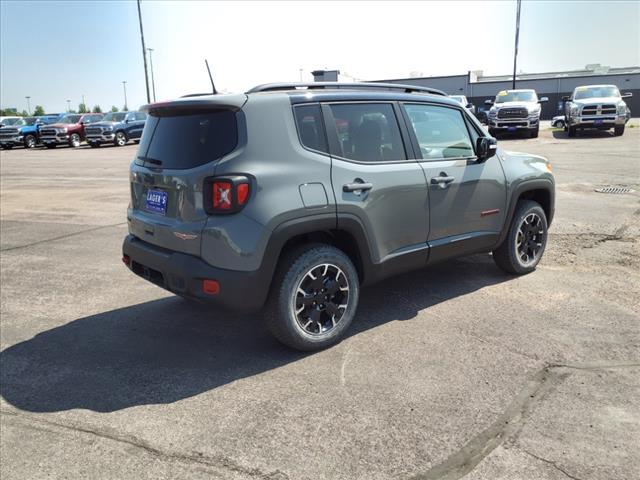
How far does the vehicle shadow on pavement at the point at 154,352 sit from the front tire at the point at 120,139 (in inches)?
1074

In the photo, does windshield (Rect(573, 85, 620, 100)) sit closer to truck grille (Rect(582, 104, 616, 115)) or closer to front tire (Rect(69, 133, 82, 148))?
Result: truck grille (Rect(582, 104, 616, 115))

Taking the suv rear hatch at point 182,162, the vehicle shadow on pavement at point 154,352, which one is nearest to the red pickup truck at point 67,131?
the vehicle shadow on pavement at point 154,352

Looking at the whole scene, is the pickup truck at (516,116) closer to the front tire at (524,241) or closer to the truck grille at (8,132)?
the front tire at (524,241)

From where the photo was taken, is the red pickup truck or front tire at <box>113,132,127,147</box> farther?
the red pickup truck

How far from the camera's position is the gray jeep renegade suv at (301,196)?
3.46 m

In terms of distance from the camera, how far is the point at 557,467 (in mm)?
2576

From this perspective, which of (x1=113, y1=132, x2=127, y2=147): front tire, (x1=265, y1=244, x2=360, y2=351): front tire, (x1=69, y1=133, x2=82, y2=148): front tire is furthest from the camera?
(x1=69, y1=133, x2=82, y2=148): front tire

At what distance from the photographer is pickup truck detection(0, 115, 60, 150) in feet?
110

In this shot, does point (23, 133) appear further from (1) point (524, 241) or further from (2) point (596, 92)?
(1) point (524, 241)

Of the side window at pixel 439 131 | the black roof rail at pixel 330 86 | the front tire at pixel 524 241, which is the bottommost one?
the front tire at pixel 524 241

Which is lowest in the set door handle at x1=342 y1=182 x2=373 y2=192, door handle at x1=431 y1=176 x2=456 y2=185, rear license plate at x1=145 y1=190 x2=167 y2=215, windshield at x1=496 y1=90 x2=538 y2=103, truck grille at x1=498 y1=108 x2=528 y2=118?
rear license plate at x1=145 y1=190 x2=167 y2=215

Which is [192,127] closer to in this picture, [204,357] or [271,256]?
[271,256]

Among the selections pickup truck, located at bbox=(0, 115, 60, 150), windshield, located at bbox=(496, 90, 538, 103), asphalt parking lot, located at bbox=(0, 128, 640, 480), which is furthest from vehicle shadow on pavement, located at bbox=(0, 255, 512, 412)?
pickup truck, located at bbox=(0, 115, 60, 150)

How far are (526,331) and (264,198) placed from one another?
89.8 inches
